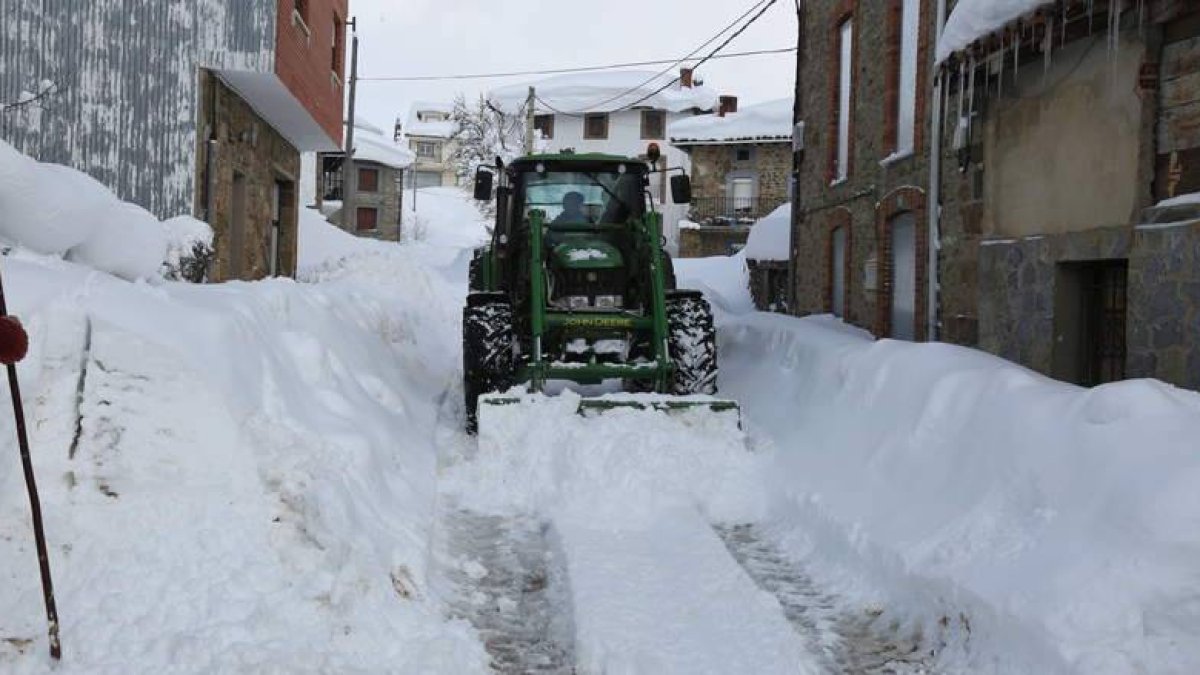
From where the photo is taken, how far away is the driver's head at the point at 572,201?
9852 mm

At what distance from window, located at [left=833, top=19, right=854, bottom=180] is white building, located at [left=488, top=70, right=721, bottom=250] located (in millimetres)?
33857

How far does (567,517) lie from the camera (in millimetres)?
6410

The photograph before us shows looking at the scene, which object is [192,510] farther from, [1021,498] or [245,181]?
[245,181]

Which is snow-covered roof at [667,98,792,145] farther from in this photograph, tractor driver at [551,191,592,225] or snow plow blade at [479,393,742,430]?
snow plow blade at [479,393,742,430]

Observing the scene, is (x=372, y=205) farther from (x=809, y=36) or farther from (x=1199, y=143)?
(x=1199, y=143)

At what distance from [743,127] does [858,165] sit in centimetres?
2615

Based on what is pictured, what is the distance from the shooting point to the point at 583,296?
9.18m

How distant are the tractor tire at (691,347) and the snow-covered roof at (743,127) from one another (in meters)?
29.7

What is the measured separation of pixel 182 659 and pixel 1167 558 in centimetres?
363

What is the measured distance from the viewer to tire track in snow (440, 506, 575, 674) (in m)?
4.35

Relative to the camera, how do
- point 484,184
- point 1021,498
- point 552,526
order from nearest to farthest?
point 1021,498 < point 552,526 < point 484,184

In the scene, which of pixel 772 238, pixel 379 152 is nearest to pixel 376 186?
pixel 379 152

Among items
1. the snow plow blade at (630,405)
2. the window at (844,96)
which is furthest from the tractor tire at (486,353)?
the window at (844,96)

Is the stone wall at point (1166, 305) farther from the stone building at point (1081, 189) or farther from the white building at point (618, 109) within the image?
the white building at point (618, 109)
